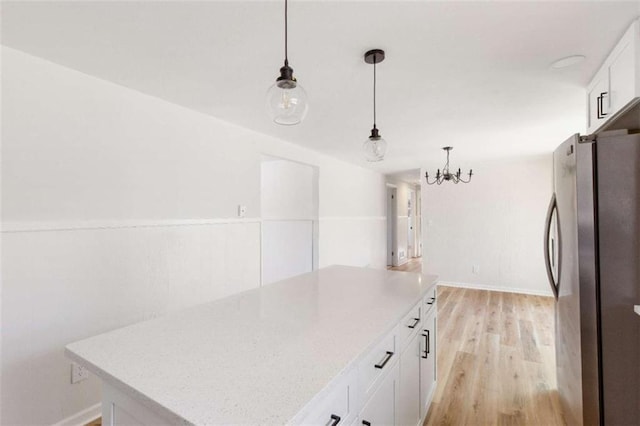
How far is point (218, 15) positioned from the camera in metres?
1.41

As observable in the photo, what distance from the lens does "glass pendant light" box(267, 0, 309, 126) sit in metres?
1.23

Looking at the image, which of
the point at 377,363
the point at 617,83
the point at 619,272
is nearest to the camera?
the point at 377,363

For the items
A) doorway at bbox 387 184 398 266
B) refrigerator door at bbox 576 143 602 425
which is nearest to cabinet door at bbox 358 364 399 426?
refrigerator door at bbox 576 143 602 425

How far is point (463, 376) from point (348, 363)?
209 cm

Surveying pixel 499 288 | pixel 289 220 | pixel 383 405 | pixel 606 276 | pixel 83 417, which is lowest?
pixel 83 417

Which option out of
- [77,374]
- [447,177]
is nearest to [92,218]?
[77,374]

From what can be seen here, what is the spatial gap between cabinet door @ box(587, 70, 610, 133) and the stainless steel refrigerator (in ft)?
1.42

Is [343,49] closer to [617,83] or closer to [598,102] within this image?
[617,83]

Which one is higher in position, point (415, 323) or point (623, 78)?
point (623, 78)

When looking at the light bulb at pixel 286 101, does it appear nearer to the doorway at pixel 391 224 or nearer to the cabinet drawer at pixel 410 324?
the cabinet drawer at pixel 410 324

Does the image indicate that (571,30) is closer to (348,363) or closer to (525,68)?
(525,68)

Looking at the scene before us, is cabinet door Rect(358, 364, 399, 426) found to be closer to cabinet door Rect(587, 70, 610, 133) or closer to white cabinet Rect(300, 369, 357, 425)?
white cabinet Rect(300, 369, 357, 425)

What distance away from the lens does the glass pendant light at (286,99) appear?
1.23m

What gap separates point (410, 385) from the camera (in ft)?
5.19
